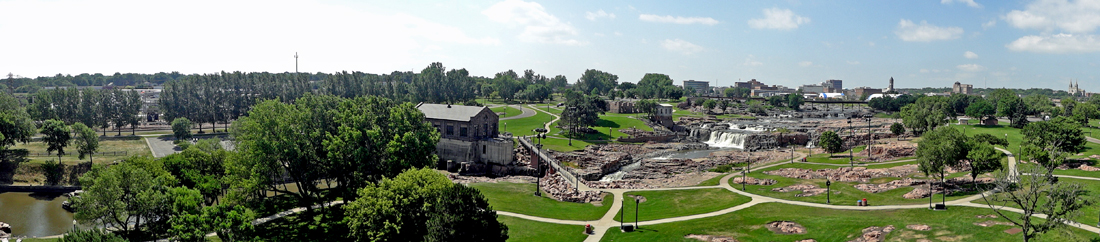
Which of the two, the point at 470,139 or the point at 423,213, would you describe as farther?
the point at 470,139

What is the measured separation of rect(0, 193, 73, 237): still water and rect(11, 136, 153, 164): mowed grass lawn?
10.4m

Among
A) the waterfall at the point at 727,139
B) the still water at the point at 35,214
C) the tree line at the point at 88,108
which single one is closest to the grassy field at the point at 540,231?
the still water at the point at 35,214

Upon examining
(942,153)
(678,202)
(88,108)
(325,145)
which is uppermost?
(88,108)

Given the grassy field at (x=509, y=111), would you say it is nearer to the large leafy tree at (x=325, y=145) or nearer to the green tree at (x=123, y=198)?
the large leafy tree at (x=325, y=145)

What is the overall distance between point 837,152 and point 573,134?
43631 millimetres

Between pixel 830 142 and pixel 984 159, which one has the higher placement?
pixel 984 159

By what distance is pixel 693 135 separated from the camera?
Result: 436 feet

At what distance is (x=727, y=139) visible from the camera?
12056cm

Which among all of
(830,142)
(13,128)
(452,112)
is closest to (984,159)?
(830,142)

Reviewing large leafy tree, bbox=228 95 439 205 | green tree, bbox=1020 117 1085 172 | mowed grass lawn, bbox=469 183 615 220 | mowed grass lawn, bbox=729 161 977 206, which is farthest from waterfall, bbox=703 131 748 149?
large leafy tree, bbox=228 95 439 205

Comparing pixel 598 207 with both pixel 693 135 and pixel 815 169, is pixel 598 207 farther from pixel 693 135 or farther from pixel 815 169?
pixel 693 135

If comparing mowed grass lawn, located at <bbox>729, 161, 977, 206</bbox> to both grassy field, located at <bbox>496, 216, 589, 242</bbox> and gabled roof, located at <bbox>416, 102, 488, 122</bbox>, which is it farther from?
gabled roof, located at <bbox>416, 102, 488, 122</bbox>

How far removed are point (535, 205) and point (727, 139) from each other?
7608 cm

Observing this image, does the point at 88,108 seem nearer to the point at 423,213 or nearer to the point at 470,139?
the point at 470,139
